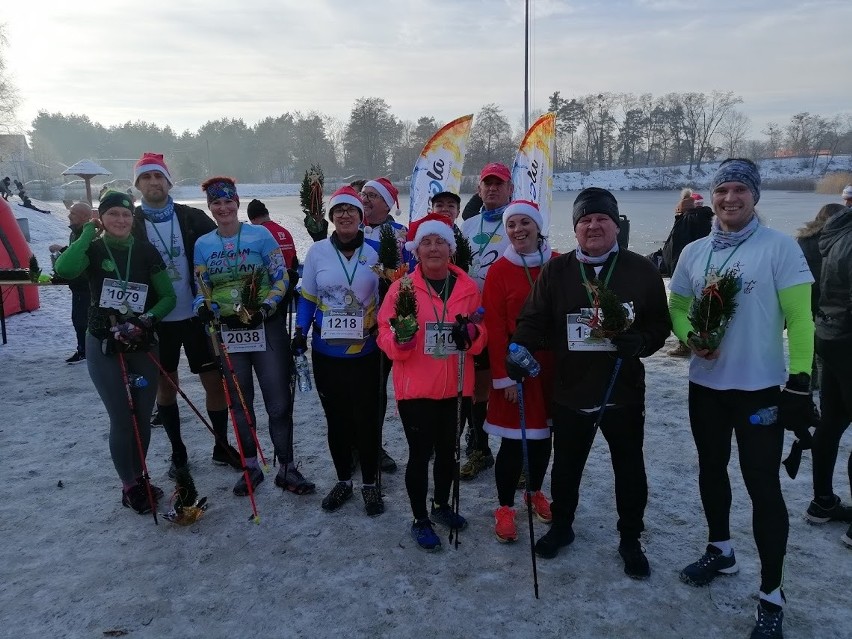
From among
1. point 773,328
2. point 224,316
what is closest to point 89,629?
point 224,316

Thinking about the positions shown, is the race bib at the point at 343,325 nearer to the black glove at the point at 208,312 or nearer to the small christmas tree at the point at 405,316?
the small christmas tree at the point at 405,316

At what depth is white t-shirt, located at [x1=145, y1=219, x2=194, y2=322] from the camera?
405 centimetres

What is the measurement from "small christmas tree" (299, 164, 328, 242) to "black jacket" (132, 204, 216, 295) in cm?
76

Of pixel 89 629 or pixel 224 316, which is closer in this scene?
pixel 89 629

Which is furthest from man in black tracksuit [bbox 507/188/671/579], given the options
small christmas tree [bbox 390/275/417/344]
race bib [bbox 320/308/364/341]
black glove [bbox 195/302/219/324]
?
black glove [bbox 195/302/219/324]

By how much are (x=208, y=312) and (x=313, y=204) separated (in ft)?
4.51

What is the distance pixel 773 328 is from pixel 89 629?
3674mm

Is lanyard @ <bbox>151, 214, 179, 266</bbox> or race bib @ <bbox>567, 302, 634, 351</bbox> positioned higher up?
lanyard @ <bbox>151, 214, 179, 266</bbox>

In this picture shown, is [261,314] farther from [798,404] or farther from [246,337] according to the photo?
[798,404]

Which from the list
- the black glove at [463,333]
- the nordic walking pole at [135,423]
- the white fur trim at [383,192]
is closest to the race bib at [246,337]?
the nordic walking pole at [135,423]

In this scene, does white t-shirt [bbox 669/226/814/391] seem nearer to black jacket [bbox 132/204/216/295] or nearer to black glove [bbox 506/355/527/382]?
black glove [bbox 506/355/527/382]

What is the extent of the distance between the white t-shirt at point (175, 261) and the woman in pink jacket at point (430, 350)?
1.67 metres

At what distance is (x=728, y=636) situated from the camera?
2.62 metres

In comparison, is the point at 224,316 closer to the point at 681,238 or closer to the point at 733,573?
the point at 733,573
